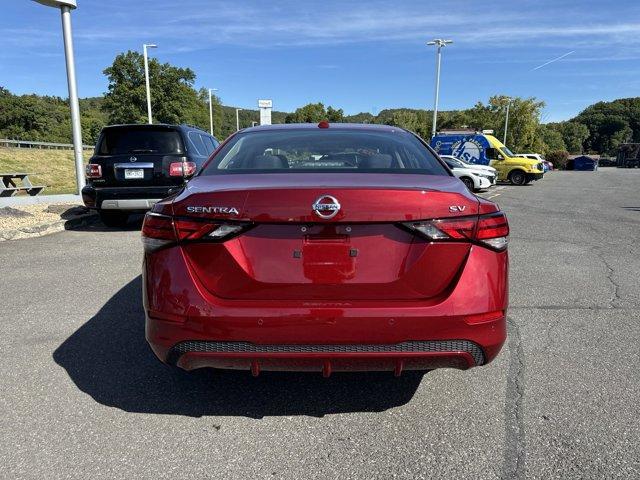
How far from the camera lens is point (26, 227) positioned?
8109 millimetres

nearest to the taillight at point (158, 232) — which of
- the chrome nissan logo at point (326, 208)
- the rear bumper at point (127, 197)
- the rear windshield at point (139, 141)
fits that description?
the chrome nissan logo at point (326, 208)

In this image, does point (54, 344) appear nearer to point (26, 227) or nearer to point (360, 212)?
point (360, 212)

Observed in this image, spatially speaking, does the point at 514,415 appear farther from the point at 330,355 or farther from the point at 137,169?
the point at 137,169

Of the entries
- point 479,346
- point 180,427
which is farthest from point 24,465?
point 479,346

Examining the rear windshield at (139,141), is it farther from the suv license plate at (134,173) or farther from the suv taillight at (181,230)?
the suv taillight at (181,230)

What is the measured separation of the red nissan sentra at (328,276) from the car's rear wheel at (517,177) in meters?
23.2

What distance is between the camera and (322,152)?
3455mm

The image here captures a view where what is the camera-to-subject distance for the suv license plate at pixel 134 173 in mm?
8375

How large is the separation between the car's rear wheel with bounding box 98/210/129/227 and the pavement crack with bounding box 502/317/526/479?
24.8 feet

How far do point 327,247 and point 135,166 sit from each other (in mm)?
6961

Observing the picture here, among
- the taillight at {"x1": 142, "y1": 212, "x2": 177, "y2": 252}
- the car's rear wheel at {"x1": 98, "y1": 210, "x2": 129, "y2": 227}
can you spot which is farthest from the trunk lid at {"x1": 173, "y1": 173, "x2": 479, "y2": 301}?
the car's rear wheel at {"x1": 98, "y1": 210, "x2": 129, "y2": 227}

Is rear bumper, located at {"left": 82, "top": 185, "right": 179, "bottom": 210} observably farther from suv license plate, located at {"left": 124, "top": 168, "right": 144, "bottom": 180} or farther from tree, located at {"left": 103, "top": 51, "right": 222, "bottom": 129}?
tree, located at {"left": 103, "top": 51, "right": 222, "bottom": 129}

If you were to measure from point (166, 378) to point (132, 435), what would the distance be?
2.05 feet

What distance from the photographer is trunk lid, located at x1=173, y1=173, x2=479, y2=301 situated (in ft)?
7.38
